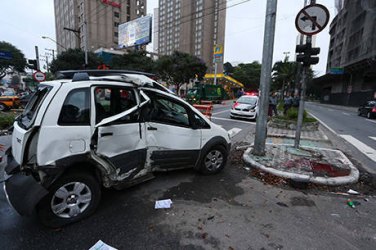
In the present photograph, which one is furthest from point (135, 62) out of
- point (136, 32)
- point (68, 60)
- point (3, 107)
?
point (3, 107)

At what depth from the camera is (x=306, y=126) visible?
963 cm

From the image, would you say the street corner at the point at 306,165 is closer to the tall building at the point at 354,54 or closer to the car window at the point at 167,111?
the car window at the point at 167,111

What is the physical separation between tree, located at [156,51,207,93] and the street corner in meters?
23.0

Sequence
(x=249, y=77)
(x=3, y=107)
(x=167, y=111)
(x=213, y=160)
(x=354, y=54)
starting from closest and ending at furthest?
(x=167, y=111) < (x=213, y=160) < (x=3, y=107) < (x=354, y=54) < (x=249, y=77)

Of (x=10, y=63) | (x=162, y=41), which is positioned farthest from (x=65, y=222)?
(x=162, y=41)

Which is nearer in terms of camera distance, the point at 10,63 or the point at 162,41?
the point at 10,63

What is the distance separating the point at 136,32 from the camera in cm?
3691

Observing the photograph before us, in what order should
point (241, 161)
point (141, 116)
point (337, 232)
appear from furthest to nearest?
point (241, 161), point (141, 116), point (337, 232)

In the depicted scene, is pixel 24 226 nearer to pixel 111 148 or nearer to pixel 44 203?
pixel 44 203

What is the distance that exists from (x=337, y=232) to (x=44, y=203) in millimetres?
3785

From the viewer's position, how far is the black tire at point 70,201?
96.8 inches

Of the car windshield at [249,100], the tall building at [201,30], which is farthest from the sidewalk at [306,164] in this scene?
the tall building at [201,30]

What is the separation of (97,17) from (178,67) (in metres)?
38.7

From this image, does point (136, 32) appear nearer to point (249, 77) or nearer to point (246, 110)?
point (246, 110)
